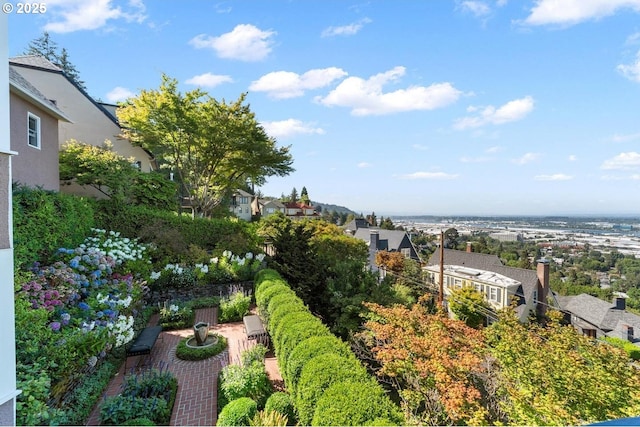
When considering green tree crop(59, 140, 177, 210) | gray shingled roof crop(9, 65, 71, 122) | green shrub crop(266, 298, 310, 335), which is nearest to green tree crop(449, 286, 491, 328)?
green shrub crop(266, 298, 310, 335)

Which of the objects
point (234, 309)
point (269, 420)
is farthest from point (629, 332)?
point (269, 420)

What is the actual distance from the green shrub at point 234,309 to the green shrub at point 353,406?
5.85m

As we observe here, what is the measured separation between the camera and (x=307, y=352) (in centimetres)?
468

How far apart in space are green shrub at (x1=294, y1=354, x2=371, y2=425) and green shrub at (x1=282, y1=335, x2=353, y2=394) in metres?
0.17

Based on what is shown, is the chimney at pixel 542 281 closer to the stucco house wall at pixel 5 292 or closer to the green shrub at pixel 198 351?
the green shrub at pixel 198 351

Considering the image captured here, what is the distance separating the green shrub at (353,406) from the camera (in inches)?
130

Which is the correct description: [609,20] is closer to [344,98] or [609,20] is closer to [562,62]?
[562,62]

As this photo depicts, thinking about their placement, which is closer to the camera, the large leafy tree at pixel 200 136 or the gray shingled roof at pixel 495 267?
the large leafy tree at pixel 200 136

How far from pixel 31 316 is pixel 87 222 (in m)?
6.58

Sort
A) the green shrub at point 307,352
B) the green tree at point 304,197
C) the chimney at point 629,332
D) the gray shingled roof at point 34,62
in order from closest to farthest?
the green shrub at point 307,352, the gray shingled roof at point 34,62, the chimney at point 629,332, the green tree at point 304,197

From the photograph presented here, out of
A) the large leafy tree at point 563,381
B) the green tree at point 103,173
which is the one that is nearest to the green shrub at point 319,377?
the large leafy tree at point 563,381

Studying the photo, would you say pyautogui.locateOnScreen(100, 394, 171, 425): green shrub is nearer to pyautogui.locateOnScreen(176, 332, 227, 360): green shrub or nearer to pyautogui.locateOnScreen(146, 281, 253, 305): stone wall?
pyautogui.locateOnScreen(176, 332, 227, 360): green shrub

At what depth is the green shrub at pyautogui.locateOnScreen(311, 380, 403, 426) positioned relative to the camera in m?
3.30

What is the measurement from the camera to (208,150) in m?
16.7
